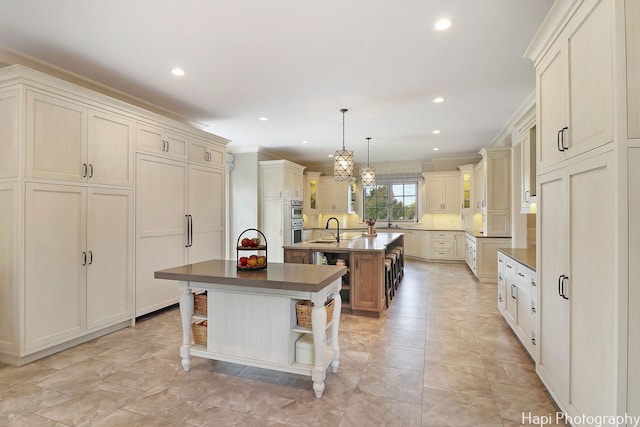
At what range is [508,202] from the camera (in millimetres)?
5906

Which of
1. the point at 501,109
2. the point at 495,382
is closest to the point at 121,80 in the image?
the point at 495,382

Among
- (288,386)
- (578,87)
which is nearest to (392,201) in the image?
(288,386)

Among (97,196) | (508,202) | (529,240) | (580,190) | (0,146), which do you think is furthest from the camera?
(508,202)

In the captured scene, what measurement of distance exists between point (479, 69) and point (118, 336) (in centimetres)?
475

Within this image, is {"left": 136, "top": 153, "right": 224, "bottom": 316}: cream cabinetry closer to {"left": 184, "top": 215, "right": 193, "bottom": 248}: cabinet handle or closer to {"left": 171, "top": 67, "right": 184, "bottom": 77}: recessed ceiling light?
{"left": 184, "top": 215, "right": 193, "bottom": 248}: cabinet handle

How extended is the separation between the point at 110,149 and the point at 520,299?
450 cm

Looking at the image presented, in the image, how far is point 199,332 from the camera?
8.98 feet

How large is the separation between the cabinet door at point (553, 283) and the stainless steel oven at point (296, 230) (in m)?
5.74

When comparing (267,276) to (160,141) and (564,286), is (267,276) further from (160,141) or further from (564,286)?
(160,141)

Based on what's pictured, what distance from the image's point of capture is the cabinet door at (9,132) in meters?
2.72

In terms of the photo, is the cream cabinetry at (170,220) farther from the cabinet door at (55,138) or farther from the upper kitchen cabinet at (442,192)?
the upper kitchen cabinet at (442,192)

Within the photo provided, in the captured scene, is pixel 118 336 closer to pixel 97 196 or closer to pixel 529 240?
pixel 97 196

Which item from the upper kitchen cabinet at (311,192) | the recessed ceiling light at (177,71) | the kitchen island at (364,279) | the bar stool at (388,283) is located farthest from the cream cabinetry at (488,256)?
the recessed ceiling light at (177,71)

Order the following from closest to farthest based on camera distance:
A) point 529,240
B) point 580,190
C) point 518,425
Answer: point 580,190 < point 518,425 < point 529,240
